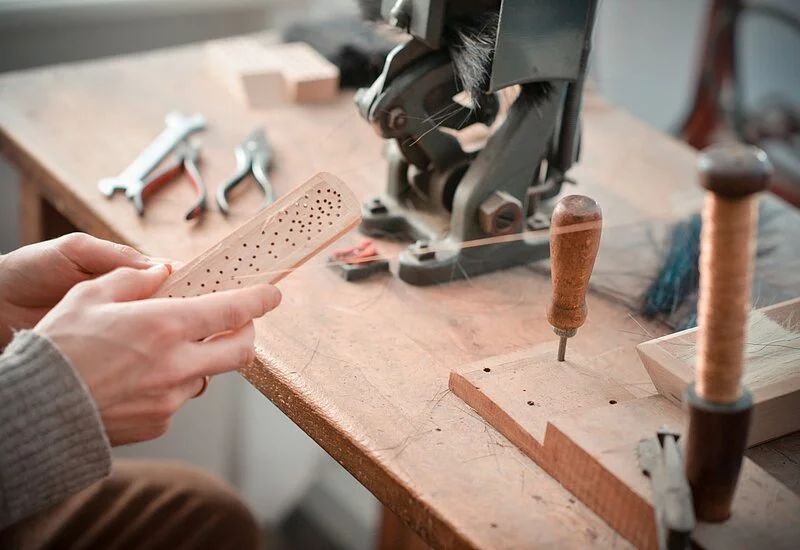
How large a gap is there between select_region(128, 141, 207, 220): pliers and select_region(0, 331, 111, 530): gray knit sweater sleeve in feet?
1.35

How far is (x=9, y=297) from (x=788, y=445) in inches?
26.1

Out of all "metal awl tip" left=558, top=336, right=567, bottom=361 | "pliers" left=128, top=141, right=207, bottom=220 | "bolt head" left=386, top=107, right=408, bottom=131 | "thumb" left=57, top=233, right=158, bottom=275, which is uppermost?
"bolt head" left=386, top=107, right=408, bottom=131

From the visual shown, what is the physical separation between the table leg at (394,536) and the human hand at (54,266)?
802 mm

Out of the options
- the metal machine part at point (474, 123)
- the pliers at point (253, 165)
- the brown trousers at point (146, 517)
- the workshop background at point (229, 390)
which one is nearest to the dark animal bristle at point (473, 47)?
the metal machine part at point (474, 123)

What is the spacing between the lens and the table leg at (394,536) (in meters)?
1.50

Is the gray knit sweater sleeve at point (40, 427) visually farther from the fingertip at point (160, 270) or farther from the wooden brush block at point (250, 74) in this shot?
the wooden brush block at point (250, 74)

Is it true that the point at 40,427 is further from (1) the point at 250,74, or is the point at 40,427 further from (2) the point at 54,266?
(1) the point at 250,74

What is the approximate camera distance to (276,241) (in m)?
0.84

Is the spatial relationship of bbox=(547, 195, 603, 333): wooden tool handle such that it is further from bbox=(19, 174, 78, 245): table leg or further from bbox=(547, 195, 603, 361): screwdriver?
bbox=(19, 174, 78, 245): table leg

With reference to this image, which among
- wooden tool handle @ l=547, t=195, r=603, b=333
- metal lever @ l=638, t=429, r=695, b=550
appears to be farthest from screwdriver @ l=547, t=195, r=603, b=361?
metal lever @ l=638, t=429, r=695, b=550

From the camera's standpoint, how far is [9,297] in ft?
2.75

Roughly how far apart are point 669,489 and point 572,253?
0.69 ft

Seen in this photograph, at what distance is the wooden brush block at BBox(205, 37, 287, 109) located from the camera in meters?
1.37

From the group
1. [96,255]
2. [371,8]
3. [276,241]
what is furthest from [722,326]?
[371,8]
